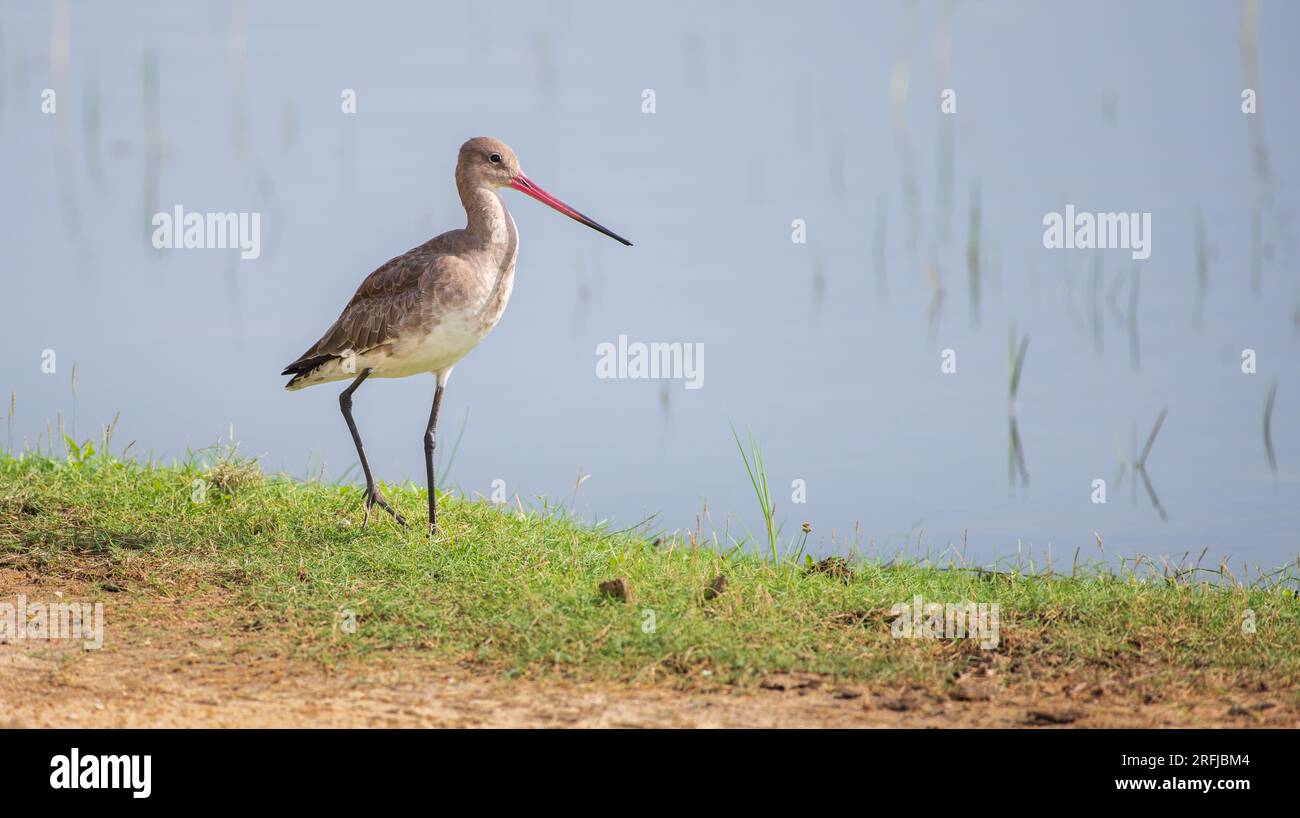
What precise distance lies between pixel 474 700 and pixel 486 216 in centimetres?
357

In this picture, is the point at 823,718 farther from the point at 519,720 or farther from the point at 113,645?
the point at 113,645

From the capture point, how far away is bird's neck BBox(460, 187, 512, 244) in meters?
8.17

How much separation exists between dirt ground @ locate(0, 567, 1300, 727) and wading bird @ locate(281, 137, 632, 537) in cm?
204

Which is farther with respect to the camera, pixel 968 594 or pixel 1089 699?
pixel 968 594

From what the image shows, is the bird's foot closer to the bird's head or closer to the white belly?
the white belly

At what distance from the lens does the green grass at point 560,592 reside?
5.98m

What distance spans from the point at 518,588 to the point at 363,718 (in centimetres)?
159

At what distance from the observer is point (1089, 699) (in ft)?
18.4

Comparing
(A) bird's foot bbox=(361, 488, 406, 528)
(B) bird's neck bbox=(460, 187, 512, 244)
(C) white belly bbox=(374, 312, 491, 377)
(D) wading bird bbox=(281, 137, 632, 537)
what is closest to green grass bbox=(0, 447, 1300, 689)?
(A) bird's foot bbox=(361, 488, 406, 528)

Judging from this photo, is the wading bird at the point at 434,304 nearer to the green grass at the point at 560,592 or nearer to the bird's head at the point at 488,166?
the bird's head at the point at 488,166

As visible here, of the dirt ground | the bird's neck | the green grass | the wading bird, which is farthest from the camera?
the bird's neck

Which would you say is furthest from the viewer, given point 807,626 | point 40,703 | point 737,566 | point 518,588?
point 737,566

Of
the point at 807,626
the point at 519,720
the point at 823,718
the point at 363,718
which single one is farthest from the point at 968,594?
the point at 363,718

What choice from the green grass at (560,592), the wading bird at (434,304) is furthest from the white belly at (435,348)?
the green grass at (560,592)
